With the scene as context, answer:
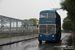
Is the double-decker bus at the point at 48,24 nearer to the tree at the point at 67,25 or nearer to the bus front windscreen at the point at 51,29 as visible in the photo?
the bus front windscreen at the point at 51,29

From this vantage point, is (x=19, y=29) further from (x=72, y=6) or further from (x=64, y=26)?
(x=64, y=26)

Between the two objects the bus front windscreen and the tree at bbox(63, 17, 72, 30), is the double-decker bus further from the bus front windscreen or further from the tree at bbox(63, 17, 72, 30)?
the tree at bbox(63, 17, 72, 30)

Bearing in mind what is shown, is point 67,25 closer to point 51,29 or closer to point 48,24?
point 51,29

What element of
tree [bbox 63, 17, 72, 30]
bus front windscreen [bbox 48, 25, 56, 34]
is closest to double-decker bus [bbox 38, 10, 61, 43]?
bus front windscreen [bbox 48, 25, 56, 34]

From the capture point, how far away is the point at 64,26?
98562 millimetres

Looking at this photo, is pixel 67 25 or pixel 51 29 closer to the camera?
pixel 51 29

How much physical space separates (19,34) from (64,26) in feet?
256

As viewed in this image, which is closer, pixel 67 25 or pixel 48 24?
pixel 48 24

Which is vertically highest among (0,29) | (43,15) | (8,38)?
(43,15)

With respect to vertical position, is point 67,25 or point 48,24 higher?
point 48,24

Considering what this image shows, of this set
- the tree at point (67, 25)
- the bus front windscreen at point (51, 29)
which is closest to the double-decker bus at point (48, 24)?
the bus front windscreen at point (51, 29)

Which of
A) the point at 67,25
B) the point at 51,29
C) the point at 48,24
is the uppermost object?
the point at 48,24

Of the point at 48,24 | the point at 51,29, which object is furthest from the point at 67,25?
the point at 48,24

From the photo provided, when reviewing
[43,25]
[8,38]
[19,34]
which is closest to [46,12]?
[43,25]
